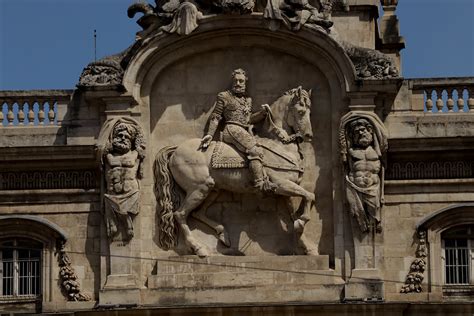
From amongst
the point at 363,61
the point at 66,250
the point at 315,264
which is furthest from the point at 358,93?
the point at 66,250

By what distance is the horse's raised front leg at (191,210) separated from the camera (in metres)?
42.2

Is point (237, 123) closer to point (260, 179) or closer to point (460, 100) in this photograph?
point (260, 179)

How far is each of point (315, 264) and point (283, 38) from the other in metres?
4.18

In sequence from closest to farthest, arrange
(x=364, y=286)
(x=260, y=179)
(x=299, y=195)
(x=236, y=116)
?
(x=364, y=286) < (x=260, y=179) < (x=299, y=195) < (x=236, y=116)

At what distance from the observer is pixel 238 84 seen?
4259 cm

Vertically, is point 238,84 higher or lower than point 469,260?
higher

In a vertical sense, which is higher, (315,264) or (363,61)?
(363,61)

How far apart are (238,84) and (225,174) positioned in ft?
5.49

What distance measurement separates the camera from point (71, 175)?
43.1 metres

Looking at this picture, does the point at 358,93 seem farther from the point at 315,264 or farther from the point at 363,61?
the point at 315,264

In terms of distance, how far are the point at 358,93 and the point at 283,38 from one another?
1.77 m

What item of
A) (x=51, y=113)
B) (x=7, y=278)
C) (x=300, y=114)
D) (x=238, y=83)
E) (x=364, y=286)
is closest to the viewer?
(x=364, y=286)

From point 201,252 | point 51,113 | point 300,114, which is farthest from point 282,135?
point 51,113

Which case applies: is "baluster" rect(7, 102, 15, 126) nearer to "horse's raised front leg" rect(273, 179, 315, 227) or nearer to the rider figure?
the rider figure
